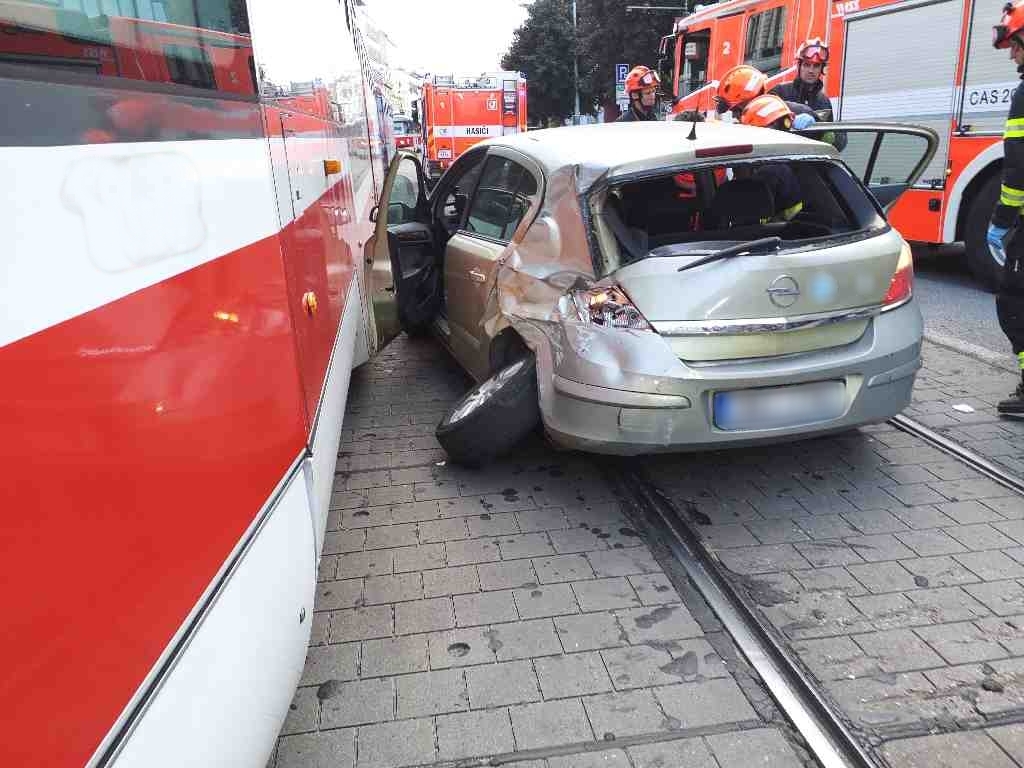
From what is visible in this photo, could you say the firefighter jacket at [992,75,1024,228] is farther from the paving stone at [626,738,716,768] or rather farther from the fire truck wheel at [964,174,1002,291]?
the paving stone at [626,738,716,768]

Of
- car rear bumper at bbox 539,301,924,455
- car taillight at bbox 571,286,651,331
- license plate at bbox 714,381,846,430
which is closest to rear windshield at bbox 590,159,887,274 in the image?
car taillight at bbox 571,286,651,331

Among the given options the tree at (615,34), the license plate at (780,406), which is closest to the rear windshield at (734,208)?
the license plate at (780,406)

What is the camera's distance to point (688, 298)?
3.45 metres

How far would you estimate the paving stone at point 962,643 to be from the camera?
272 centimetres

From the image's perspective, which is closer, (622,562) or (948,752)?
(948,752)

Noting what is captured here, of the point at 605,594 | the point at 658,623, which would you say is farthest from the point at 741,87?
the point at 658,623

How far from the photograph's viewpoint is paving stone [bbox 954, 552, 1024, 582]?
10.4 feet

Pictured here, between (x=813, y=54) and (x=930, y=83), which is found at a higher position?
(x=813, y=54)

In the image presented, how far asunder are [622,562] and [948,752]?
55.5 inches

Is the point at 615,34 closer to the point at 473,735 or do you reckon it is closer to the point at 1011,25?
the point at 1011,25

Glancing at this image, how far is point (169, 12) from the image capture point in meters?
1.65

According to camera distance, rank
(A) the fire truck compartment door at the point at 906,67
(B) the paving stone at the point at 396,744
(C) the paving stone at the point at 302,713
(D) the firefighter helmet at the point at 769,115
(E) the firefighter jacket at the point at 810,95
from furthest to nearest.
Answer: (A) the fire truck compartment door at the point at 906,67, (E) the firefighter jacket at the point at 810,95, (D) the firefighter helmet at the point at 769,115, (C) the paving stone at the point at 302,713, (B) the paving stone at the point at 396,744

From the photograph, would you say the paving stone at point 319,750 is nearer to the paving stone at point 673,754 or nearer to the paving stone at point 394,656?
the paving stone at point 394,656

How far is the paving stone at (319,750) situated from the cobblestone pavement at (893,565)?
1.50 meters
